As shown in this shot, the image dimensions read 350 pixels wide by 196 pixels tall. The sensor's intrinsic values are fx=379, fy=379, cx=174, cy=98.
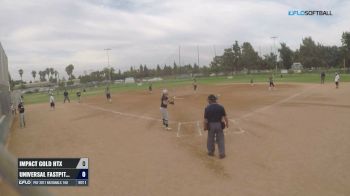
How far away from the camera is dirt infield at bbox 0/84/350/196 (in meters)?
8.61

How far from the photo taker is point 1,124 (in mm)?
16047

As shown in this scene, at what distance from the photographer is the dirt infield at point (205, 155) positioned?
28.2ft

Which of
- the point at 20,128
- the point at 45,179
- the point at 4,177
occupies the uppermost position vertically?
the point at 4,177

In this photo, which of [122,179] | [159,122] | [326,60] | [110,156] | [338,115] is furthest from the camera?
[326,60]

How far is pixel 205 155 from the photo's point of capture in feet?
38.3

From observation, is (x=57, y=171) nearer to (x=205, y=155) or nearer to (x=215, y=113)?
(x=215, y=113)

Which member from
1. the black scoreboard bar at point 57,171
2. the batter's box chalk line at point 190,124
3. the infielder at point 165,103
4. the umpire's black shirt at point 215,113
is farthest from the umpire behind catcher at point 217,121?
the black scoreboard bar at point 57,171

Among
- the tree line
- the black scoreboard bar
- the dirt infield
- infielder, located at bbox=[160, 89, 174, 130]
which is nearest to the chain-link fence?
the dirt infield

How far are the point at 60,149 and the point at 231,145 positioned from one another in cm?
644

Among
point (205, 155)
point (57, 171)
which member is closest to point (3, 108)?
point (205, 155)

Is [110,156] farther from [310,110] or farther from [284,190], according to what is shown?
[310,110]

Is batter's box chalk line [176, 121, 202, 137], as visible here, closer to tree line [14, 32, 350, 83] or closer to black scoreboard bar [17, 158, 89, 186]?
black scoreboard bar [17, 158, 89, 186]

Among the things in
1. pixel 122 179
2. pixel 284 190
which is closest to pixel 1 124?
pixel 122 179

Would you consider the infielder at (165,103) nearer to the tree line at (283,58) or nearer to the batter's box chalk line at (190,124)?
the batter's box chalk line at (190,124)
